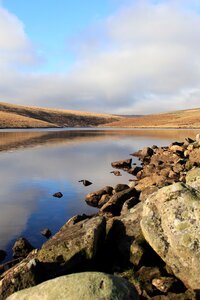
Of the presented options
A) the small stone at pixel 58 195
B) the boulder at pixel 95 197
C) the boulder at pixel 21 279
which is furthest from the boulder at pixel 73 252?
the small stone at pixel 58 195

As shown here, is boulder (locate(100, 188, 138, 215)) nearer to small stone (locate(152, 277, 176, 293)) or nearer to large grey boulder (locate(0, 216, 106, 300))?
large grey boulder (locate(0, 216, 106, 300))

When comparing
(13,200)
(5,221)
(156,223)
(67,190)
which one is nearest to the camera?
(156,223)

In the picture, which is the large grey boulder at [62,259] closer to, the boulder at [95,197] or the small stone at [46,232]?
the small stone at [46,232]

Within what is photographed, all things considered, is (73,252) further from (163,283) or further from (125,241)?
(163,283)

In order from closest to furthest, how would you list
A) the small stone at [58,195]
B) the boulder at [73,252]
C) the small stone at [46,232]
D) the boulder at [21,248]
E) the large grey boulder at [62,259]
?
the large grey boulder at [62,259]
the boulder at [73,252]
the boulder at [21,248]
the small stone at [46,232]
the small stone at [58,195]

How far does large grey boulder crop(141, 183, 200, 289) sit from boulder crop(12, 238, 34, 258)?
6.88 metres

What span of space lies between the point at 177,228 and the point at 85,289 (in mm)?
4571

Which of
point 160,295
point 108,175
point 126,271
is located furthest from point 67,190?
point 160,295

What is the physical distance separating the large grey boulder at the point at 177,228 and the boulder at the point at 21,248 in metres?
6.88

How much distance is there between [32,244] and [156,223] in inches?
340

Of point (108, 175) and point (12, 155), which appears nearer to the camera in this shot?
point (108, 175)

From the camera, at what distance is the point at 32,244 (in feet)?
61.2

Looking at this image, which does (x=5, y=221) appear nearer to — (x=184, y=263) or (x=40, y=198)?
(x=40, y=198)

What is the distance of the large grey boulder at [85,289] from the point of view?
844cm
